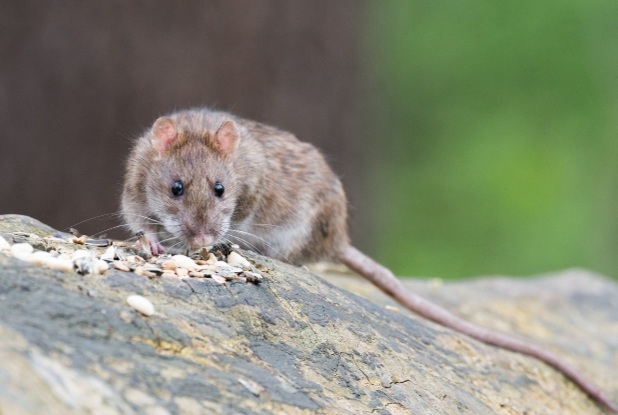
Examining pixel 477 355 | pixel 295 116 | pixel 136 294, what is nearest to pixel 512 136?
pixel 295 116

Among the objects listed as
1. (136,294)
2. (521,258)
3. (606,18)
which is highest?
(606,18)

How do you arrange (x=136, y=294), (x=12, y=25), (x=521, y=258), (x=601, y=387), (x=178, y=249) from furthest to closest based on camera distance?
(x=521, y=258) < (x=12, y=25) < (x=601, y=387) < (x=178, y=249) < (x=136, y=294)

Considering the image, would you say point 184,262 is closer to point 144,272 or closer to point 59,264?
point 144,272

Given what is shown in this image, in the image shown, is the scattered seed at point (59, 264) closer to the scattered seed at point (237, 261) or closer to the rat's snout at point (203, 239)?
the scattered seed at point (237, 261)

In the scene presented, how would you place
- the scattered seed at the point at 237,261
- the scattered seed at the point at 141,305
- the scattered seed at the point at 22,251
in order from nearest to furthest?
the scattered seed at the point at 141,305 < the scattered seed at the point at 22,251 < the scattered seed at the point at 237,261

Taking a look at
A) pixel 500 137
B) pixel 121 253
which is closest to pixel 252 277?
pixel 121 253

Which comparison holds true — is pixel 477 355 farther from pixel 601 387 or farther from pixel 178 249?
pixel 178 249

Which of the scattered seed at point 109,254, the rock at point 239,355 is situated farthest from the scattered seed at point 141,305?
the scattered seed at point 109,254
